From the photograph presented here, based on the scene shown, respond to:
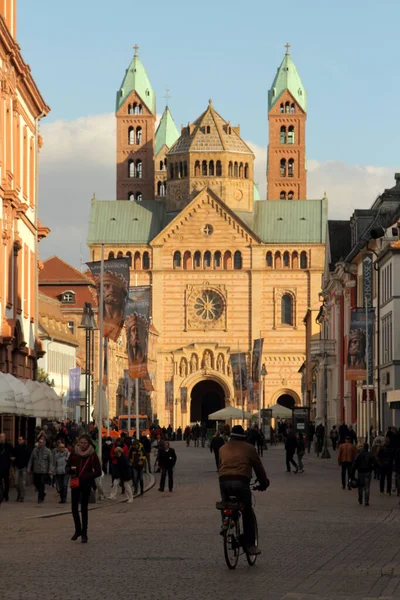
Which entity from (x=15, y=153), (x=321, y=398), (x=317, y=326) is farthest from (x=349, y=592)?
(x=317, y=326)

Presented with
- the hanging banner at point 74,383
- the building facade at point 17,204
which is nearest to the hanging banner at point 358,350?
the building facade at point 17,204

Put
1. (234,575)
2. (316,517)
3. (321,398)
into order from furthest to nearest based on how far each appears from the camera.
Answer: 1. (321,398)
2. (316,517)
3. (234,575)

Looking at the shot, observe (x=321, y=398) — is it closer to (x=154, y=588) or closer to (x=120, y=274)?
(x=120, y=274)

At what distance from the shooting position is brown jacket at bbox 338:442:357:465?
34469 millimetres

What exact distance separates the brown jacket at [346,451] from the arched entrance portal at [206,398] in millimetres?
92467

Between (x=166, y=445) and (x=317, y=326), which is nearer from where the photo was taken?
(x=166, y=445)

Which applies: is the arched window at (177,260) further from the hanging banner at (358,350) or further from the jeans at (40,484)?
the jeans at (40,484)

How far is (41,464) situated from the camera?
3039 cm

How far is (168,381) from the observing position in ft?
401

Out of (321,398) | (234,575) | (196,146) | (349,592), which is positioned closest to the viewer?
(349,592)

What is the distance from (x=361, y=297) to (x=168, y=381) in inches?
2082

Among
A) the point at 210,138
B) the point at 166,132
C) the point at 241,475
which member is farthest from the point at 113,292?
the point at 166,132

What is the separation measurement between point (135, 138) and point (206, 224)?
21567mm

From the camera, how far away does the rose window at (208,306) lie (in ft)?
407
